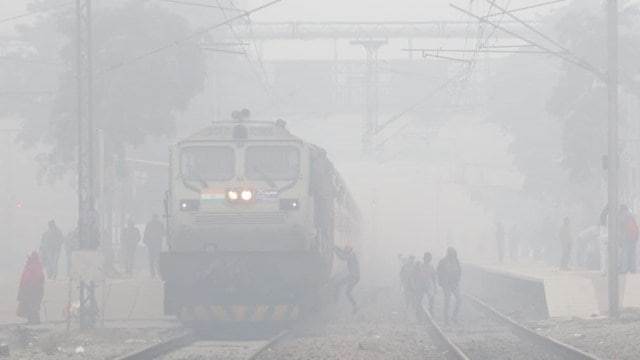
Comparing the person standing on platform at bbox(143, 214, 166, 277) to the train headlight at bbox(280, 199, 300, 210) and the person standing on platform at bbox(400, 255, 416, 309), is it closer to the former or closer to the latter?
the person standing on platform at bbox(400, 255, 416, 309)

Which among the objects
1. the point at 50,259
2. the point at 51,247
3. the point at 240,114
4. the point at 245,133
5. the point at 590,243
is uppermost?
the point at 240,114

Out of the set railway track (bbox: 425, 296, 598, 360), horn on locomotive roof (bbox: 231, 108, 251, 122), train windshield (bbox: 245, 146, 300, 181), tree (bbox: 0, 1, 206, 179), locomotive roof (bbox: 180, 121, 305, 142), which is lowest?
railway track (bbox: 425, 296, 598, 360)

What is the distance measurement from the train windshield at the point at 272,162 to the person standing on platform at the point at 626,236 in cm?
1109

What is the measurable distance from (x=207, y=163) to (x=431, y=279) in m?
8.64

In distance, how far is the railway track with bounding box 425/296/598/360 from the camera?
69.9 ft

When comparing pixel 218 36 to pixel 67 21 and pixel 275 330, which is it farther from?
pixel 275 330

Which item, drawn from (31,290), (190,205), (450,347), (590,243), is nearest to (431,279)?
(190,205)

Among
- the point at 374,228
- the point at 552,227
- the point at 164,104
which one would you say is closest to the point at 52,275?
the point at 164,104

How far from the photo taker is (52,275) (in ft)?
141

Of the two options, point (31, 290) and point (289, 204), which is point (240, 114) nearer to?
point (289, 204)

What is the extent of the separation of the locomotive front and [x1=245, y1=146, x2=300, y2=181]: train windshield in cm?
2

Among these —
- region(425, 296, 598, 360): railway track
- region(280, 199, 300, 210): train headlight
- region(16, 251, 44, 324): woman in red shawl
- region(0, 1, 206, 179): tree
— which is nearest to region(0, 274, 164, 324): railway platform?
region(16, 251, 44, 324): woman in red shawl

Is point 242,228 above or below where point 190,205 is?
below

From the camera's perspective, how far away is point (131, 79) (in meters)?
49.1
